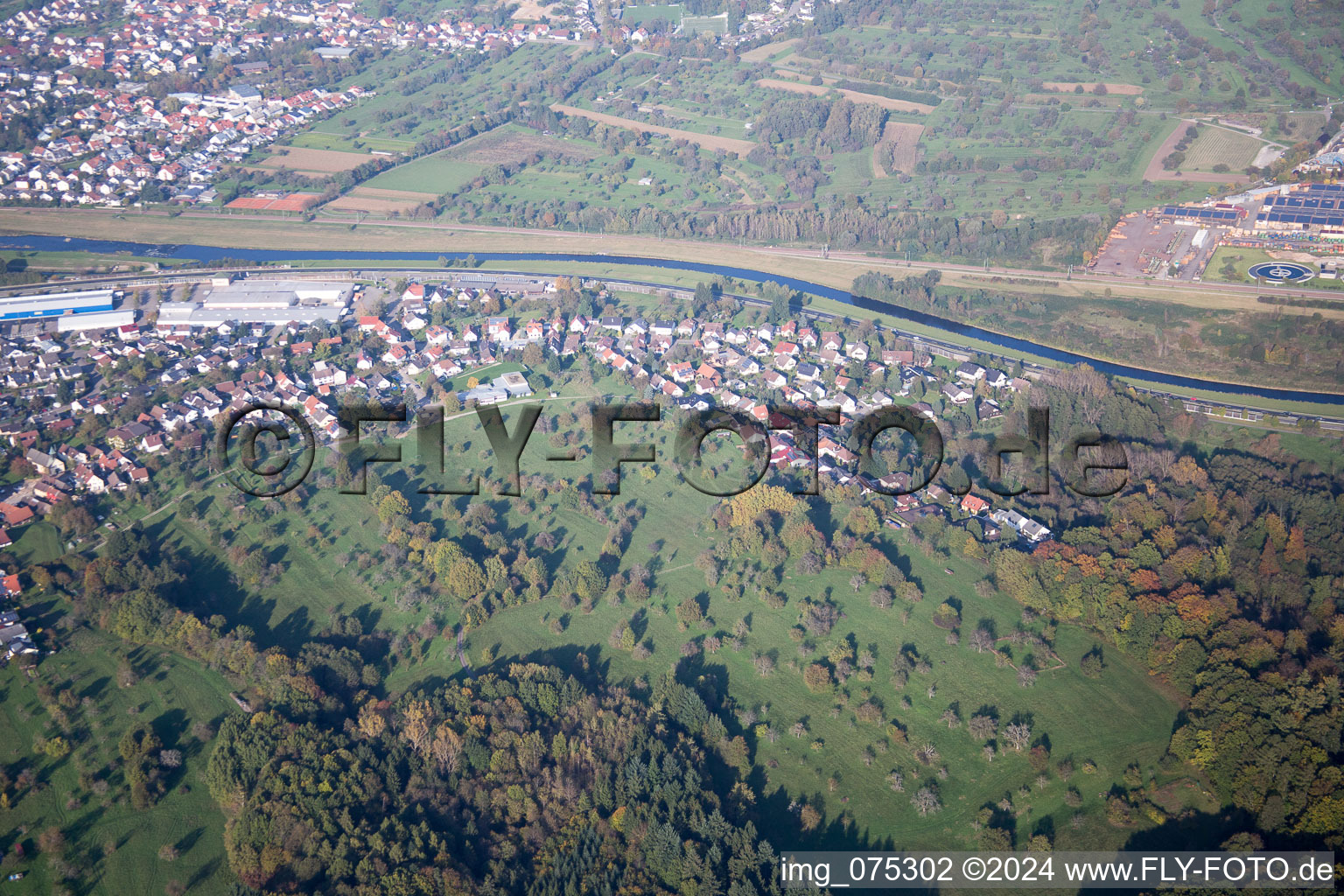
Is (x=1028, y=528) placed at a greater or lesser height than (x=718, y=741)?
A: greater

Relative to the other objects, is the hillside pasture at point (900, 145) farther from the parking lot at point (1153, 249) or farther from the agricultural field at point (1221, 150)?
the agricultural field at point (1221, 150)

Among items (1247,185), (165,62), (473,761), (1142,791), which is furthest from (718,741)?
(165,62)

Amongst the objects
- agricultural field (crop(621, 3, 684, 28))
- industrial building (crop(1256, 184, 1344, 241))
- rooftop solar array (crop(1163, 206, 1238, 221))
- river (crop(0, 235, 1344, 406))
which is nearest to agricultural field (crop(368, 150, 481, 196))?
river (crop(0, 235, 1344, 406))

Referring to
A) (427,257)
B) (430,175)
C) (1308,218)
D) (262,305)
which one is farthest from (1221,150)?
(262,305)

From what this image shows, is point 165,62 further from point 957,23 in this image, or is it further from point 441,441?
point 957,23

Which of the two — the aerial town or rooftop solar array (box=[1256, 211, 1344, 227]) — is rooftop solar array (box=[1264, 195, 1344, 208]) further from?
the aerial town

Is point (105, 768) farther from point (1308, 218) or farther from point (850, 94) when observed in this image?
point (850, 94)
